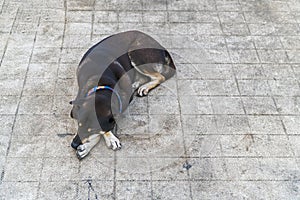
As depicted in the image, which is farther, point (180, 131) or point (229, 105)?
point (229, 105)

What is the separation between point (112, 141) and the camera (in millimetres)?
3973

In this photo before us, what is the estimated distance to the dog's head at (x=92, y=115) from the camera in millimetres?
3701

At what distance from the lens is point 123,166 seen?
3863 mm

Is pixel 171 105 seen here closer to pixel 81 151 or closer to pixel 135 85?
pixel 135 85

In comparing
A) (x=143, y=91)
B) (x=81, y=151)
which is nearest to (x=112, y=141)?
(x=81, y=151)

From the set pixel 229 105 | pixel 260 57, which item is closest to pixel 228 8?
pixel 260 57

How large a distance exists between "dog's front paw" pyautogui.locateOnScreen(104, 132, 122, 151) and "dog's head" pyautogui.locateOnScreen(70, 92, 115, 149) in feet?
0.42

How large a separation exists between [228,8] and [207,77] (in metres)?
1.65

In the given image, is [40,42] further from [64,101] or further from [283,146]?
[283,146]

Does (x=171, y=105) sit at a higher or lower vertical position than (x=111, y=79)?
lower

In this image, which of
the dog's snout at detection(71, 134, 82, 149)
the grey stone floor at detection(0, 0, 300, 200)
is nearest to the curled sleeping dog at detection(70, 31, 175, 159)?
the dog's snout at detection(71, 134, 82, 149)

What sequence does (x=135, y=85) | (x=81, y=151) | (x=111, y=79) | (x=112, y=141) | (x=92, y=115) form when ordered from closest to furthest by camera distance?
1. (x=92, y=115)
2. (x=81, y=151)
3. (x=112, y=141)
4. (x=111, y=79)
5. (x=135, y=85)

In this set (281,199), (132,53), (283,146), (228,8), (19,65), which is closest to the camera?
(281,199)

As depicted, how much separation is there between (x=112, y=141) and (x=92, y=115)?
42 cm
